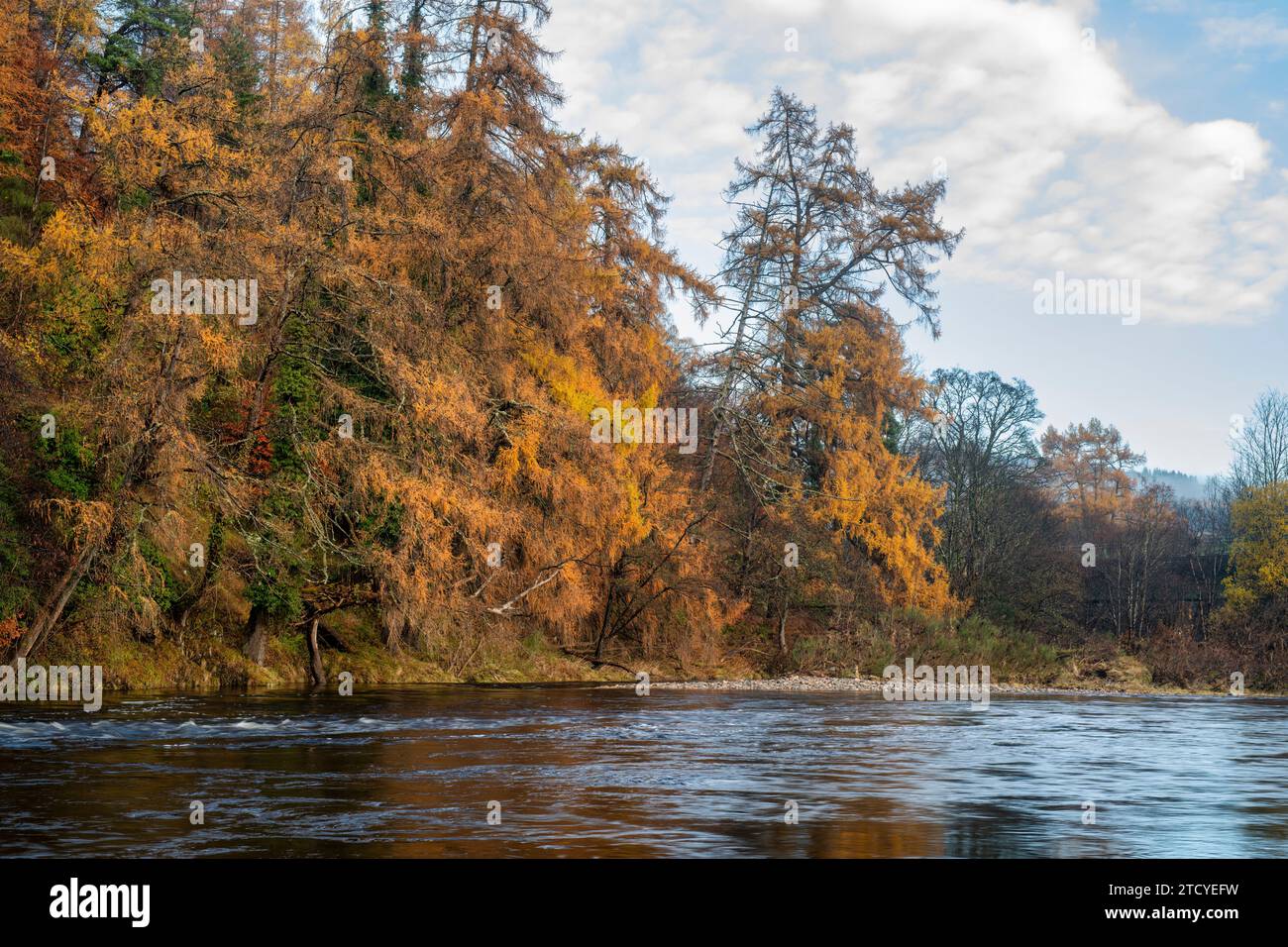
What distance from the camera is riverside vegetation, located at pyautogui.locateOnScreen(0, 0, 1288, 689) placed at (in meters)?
24.6

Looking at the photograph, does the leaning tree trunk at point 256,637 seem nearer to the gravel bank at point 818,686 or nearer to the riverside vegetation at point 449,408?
the riverside vegetation at point 449,408

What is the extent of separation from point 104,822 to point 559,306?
24.3 metres

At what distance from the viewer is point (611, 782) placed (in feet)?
44.3

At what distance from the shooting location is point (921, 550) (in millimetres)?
42906

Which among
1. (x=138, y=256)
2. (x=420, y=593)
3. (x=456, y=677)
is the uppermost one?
(x=138, y=256)

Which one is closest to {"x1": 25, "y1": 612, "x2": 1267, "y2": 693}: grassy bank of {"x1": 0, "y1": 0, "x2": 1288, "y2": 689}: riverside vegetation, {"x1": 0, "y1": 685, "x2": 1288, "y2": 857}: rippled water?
{"x1": 0, "y1": 0, "x2": 1288, "y2": 689}: riverside vegetation

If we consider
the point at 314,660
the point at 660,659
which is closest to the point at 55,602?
the point at 314,660

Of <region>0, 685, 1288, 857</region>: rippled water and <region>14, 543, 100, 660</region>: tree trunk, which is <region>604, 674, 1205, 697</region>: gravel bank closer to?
<region>0, 685, 1288, 857</region>: rippled water

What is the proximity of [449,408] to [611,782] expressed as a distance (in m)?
15.2

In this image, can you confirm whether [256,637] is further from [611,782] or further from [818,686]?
[611,782]

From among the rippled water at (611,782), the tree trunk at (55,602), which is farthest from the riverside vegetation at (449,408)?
the rippled water at (611,782)
